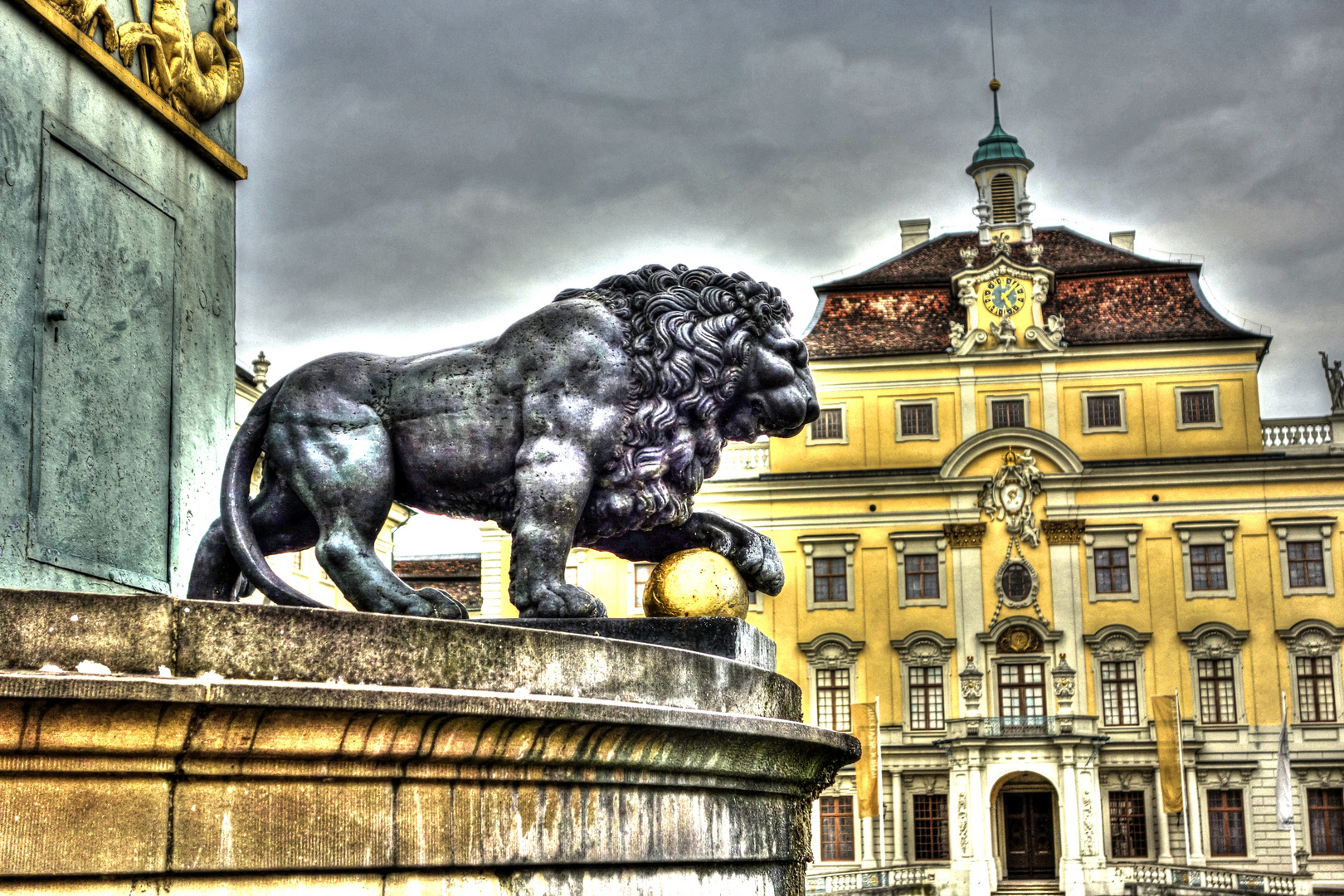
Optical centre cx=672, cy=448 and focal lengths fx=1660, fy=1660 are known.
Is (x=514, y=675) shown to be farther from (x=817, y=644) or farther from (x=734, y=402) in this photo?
(x=817, y=644)

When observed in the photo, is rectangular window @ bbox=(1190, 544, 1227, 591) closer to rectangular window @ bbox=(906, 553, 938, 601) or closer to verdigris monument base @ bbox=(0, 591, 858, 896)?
rectangular window @ bbox=(906, 553, 938, 601)

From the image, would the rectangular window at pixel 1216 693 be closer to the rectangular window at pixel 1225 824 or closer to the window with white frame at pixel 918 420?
the rectangular window at pixel 1225 824

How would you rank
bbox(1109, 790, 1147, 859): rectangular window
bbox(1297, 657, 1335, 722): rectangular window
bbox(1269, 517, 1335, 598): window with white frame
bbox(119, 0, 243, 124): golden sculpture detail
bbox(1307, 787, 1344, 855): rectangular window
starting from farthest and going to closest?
bbox(1269, 517, 1335, 598): window with white frame, bbox(1297, 657, 1335, 722): rectangular window, bbox(1109, 790, 1147, 859): rectangular window, bbox(1307, 787, 1344, 855): rectangular window, bbox(119, 0, 243, 124): golden sculpture detail

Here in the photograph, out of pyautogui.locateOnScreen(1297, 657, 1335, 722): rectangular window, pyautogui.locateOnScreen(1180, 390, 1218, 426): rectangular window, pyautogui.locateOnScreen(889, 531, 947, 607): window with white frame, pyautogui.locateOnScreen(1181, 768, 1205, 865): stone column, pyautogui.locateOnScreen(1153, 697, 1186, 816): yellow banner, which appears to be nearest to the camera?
pyautogui.locateOnScreen(1153, 697, 1186, 816): yellow banner

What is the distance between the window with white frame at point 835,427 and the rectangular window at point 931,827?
30.2 ft

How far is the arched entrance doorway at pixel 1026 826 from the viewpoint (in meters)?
39.7

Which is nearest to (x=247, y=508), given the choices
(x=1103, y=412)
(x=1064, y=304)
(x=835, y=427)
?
(x=835, y=427)

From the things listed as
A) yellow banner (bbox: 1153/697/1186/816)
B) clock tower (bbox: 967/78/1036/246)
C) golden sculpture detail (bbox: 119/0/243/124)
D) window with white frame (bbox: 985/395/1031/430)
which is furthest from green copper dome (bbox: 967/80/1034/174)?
golden sculpture detail (bbox: 119/0/243/124)

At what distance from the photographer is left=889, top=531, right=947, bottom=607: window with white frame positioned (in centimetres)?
4175

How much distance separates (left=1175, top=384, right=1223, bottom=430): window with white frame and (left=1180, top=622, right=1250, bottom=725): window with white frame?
5019 millimetres

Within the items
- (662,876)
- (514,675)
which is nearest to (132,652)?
(514,675)

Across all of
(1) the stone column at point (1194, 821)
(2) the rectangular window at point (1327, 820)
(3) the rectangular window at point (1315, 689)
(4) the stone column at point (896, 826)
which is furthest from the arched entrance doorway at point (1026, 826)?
(3) the rectangular window at point (1315, 689)

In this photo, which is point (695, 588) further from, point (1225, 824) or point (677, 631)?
point (1225, 824)

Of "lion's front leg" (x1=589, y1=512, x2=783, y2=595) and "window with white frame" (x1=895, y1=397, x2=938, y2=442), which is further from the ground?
Result: "window with white frame" (x1=895, y1=397, x2=938, y2=442)
